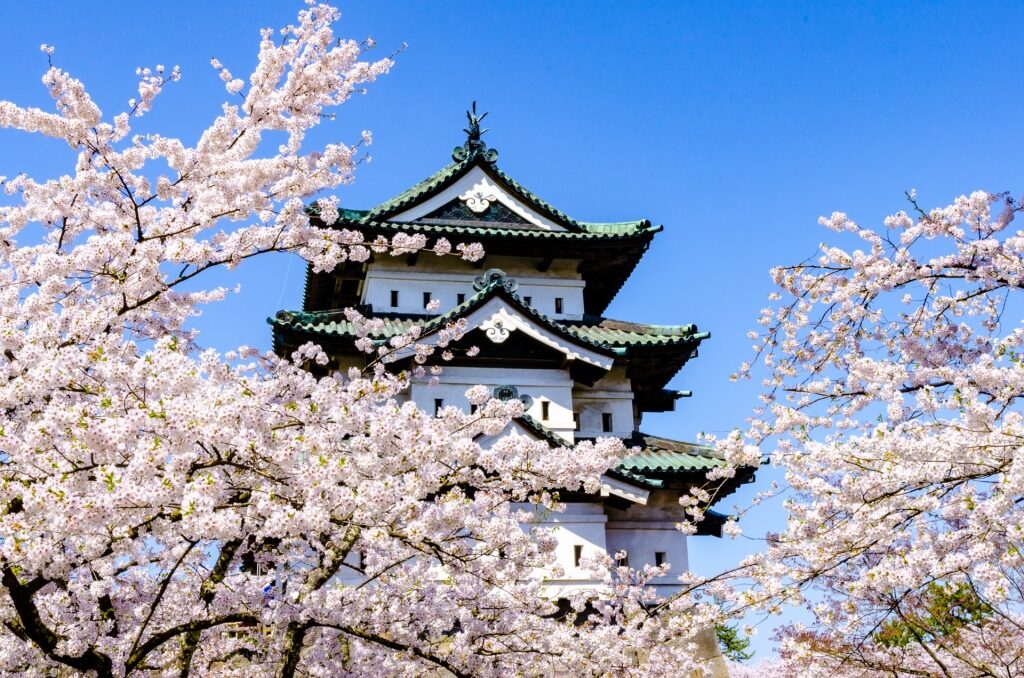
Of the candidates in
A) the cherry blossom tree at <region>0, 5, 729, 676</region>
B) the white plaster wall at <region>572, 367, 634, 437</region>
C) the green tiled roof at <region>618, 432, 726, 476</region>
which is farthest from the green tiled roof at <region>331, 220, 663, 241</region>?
the cherry blossom tree at <region>0, 5, 729, 676</region>

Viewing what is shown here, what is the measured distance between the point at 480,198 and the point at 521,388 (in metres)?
5.21

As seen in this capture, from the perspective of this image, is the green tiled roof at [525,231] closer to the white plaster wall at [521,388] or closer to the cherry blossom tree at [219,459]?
the white plaster wall at [521,388]

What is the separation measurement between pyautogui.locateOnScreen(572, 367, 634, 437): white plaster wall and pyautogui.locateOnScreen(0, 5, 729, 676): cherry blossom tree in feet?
30.6

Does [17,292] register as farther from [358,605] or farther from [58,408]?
[358,605]

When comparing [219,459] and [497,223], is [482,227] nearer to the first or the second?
[497,223]

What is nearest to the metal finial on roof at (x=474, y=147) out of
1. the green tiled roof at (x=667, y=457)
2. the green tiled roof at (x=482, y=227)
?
the green tiled roof at (x=482, y=227)

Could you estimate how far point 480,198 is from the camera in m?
22.0

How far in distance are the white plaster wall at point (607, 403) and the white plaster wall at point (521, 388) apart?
2.55ft

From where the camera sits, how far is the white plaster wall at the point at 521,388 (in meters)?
19.0

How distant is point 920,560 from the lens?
6895 millimetres

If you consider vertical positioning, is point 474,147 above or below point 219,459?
above

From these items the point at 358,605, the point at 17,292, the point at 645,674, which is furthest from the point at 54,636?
the point at 645,674

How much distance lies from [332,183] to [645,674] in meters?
8.65

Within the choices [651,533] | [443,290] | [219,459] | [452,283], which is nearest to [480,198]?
[452,283]
